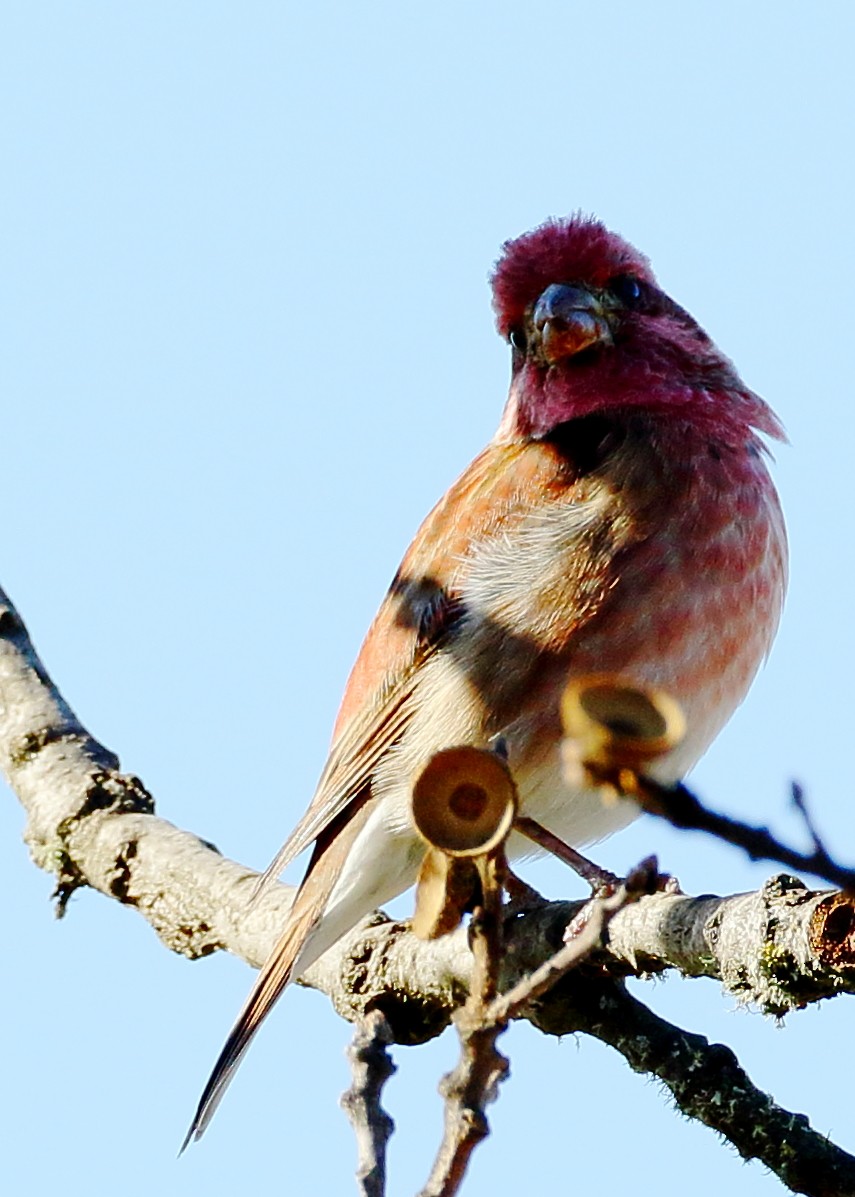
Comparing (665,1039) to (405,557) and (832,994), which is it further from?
(405,557)

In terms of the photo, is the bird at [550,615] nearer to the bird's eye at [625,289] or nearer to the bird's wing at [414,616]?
the bird's wing at [414,616]

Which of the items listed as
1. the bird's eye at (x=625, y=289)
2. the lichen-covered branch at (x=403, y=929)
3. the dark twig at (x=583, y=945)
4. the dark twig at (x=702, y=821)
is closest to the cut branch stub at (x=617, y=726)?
the dark twig at (x=702, y=821)

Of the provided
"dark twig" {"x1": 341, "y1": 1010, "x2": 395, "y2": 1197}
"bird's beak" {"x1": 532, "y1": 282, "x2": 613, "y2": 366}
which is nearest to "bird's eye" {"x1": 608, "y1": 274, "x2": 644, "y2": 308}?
"bird's beak" {"x1": 532, "y1": 282, "x2": 613, "y2": 366}

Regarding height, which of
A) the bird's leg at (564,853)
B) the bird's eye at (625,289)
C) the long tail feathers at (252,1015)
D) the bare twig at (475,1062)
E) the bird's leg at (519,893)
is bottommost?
the bare twig at (475,1062)

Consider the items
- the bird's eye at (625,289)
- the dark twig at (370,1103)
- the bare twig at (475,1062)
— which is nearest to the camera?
the bare twig at (475,1062)

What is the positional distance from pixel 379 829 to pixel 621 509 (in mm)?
1334

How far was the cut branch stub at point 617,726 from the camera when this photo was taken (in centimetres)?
189

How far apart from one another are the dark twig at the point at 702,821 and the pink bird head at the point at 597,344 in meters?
4.60

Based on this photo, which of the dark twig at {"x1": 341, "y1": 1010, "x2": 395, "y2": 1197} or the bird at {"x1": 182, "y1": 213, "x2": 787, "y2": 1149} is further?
the bird at {"x1": 182, "y1": 213, "x2": 787, "y2": 1149}

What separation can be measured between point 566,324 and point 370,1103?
4.02m

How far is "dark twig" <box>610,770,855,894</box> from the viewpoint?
185cm

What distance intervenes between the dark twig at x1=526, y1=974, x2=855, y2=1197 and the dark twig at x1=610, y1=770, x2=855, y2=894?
2.28m

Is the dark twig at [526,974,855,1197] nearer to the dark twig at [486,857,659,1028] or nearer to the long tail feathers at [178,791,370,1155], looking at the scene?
the long tail feathers at [178,791,370,1155]

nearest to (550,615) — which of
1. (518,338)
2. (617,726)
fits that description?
(518,338)
